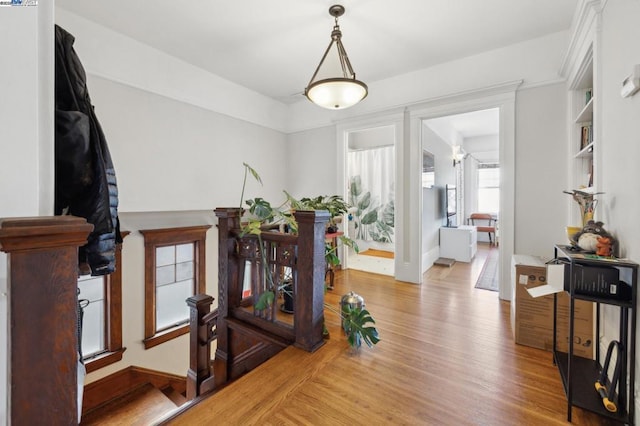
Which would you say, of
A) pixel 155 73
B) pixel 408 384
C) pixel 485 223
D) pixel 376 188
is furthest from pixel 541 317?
pixel 485 223

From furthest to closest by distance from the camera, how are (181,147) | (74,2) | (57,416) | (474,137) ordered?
1. (474,137)
2. (181,147)
3. (74,2)
4. (57,416)

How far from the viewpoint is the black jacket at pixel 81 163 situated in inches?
39.8

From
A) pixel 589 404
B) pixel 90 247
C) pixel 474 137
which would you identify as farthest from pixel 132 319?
pixel 474 137

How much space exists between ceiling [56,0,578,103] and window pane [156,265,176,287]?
2.64 meters

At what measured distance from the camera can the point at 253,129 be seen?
171 inches

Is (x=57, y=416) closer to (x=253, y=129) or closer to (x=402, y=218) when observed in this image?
(x=402, y=218)

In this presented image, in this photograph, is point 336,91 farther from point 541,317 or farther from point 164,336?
point 164,336

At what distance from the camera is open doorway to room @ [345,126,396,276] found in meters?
5.76

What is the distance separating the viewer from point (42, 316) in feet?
1.88

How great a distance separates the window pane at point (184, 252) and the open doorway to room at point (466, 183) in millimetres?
3382

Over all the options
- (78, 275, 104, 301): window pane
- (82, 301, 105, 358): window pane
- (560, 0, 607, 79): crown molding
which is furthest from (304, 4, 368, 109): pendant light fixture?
(82, 301, 105, 358): window pane

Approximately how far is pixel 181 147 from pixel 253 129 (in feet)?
4.09

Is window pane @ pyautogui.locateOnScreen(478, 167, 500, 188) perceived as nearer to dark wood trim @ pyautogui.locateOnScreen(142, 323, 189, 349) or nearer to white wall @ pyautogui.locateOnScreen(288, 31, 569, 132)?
white wall @ pyautogui.locateOnScreen(288, 31, 569, 132)

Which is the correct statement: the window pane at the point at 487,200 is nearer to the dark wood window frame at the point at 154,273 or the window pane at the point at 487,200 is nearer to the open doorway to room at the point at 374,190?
the open doorway to room at the point at 374,190
